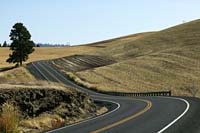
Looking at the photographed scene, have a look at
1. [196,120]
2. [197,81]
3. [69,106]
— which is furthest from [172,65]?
[196,120]

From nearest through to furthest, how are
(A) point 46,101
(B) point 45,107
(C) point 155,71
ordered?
(B) point 45,107 < (A) point 46,101 < (C) point 155,71

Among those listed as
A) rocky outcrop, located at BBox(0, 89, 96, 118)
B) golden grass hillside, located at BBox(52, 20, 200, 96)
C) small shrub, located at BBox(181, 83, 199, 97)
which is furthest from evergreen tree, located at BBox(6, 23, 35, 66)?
rocky outcrop, located at BBox(0, 89, 96, 118)

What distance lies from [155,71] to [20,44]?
34631 millimetres

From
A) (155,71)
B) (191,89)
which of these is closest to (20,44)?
(155,71)

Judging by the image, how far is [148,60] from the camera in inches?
3337

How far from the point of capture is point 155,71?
7356 centimetres

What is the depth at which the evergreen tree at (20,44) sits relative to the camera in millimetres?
93750

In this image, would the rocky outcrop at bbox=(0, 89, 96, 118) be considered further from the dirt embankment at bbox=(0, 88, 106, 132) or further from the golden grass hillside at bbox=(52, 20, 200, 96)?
the golden grass hillside at bbox=(52, 20, 200, 96)

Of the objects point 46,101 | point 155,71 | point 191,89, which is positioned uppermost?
point 46,101

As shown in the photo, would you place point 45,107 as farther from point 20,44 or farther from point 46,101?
point 20,44

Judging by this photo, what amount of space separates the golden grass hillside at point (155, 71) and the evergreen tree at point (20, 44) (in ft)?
68.3

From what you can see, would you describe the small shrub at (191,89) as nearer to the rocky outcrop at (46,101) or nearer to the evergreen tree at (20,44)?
the rocky outcrop at (46,101)

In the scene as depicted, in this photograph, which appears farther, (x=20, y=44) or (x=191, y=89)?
(x=20, y=44)

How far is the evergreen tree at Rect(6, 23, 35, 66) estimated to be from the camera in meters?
93.8
